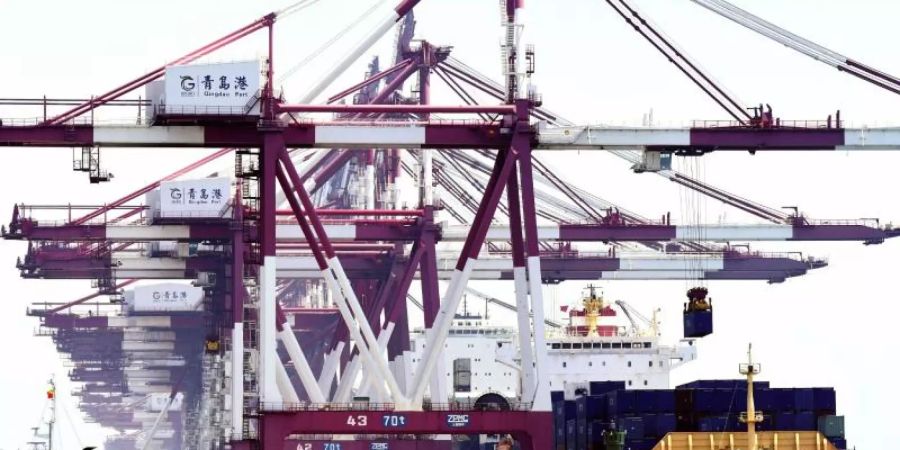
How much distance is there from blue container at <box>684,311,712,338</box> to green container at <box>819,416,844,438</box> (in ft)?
18.6

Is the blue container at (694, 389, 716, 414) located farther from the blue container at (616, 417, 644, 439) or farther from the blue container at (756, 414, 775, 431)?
the blue container at (616, 417, 644, 439)

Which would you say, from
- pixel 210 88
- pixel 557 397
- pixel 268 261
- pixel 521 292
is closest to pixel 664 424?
pixel 521 292

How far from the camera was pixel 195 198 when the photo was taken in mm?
102062

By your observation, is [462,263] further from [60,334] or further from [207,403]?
A: [60,334]

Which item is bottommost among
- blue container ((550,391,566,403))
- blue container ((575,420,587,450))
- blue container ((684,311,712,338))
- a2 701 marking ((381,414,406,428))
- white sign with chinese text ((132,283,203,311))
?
blue container ((575,420,587,450))

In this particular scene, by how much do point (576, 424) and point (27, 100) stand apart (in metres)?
22.4

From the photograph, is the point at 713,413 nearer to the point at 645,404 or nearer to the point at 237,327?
the point at 645,404

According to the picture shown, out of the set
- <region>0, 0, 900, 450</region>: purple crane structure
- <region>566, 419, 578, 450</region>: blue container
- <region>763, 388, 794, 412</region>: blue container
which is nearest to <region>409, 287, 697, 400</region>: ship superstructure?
<region>0, 0, 900, 450</region>: purple crane structure

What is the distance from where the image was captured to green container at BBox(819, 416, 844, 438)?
74.4 m

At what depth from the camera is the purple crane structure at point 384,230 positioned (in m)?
79.9

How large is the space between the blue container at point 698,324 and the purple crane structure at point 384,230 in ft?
25.7

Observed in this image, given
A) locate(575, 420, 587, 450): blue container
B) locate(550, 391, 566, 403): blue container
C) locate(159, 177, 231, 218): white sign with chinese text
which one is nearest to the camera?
locate(575, 420, 587, 450): blue container

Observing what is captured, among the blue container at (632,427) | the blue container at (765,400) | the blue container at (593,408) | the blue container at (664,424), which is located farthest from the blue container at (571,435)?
the blue container at (765,400)

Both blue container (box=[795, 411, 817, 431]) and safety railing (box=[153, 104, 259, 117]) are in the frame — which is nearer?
blue container (box=[795, 411, 817, 431])
